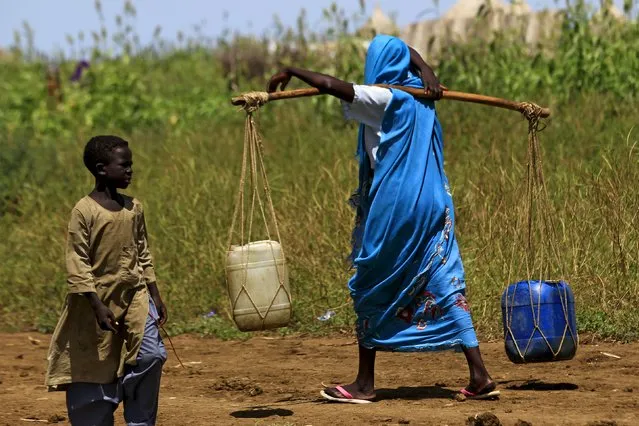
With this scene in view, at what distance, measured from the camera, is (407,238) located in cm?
572

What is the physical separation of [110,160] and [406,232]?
5.08ft

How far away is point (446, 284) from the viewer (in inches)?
226

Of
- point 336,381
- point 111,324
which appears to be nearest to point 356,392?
point 336,381

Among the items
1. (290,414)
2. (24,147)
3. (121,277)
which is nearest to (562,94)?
(24,147)

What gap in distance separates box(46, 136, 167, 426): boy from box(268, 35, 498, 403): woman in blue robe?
1.10 meters

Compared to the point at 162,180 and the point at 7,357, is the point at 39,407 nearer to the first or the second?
the point at 7,357

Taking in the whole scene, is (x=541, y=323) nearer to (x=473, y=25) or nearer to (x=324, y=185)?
(x=324, y=185)

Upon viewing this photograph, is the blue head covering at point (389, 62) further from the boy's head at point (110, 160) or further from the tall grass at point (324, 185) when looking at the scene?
the tall grass at point (324, 185)

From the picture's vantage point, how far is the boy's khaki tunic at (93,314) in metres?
4.79

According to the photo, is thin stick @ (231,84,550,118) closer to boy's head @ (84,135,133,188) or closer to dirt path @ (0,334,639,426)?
boy's head @ (84,135,133,188)

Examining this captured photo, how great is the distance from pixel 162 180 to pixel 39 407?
4734 millimetres

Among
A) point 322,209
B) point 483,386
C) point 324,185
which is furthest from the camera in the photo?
point 324,185

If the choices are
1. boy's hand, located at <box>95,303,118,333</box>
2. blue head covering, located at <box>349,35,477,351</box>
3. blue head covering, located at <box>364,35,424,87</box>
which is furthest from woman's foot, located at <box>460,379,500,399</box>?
boy's hand, located at <box>95,303,118,333</box>

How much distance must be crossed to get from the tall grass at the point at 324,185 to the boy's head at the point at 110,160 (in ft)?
10.8
